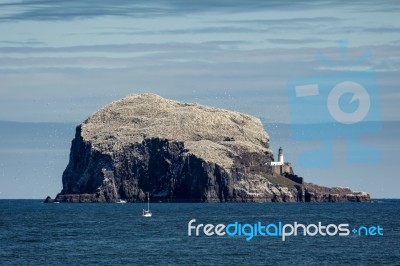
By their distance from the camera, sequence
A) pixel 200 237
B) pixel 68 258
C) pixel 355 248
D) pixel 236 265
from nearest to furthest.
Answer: pixel 236 265 → pixel 68 258 → pixel 355 248 → pixel 200 237

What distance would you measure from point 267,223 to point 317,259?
5860cm

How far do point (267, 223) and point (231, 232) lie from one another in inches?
914

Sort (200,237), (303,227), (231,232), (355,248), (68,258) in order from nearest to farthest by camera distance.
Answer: (68,258) < (355,248) < (200,237) < (231,232) < (303,227)

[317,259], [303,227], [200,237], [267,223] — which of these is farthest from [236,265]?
[267,223]

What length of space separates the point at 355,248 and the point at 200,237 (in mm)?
20438

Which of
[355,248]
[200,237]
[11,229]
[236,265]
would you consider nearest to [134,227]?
[11,229]

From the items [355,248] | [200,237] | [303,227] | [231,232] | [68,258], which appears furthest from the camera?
[303,227]

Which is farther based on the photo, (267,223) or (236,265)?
(267,223)

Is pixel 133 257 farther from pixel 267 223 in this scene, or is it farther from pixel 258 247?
pixel 267 223

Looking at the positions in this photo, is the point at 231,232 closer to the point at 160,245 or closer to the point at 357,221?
the point at 160,245

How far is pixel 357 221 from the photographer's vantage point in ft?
509

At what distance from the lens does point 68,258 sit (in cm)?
9038

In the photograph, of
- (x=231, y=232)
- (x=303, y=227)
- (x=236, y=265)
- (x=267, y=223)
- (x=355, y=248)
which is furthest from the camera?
(x=267, y=223)

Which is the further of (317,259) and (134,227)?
(134,227)
